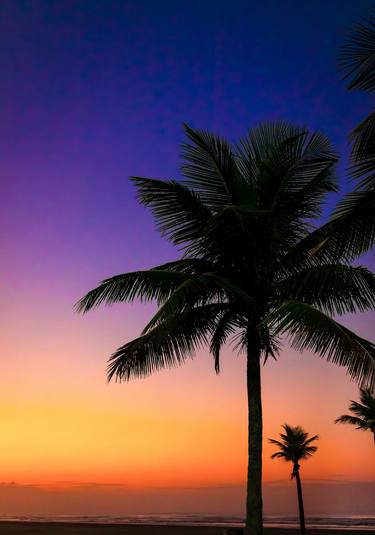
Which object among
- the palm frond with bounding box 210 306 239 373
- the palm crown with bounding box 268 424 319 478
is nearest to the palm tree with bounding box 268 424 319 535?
the palm crown with bounding box 268 424 319 478

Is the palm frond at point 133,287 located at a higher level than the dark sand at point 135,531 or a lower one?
higher

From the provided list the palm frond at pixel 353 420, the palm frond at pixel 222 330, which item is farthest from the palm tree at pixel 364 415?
the palm frond at pixel 222 330

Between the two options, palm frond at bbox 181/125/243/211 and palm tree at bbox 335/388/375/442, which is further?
palm tree at bbox 335/388/375/442

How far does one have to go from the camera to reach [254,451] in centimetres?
1069

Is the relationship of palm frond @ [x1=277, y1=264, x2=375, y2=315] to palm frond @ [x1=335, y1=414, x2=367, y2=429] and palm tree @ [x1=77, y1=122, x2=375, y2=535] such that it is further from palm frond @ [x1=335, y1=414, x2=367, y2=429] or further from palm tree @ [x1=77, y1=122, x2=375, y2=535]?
palm frond @ [x1=335, y1=414, x2=367, y2=429]

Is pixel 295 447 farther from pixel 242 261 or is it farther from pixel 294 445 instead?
pixel 242 261

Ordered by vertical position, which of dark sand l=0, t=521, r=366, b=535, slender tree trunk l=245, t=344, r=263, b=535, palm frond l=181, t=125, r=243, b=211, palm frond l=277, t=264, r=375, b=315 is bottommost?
dark sand l=0, t=521, r=366, b=535

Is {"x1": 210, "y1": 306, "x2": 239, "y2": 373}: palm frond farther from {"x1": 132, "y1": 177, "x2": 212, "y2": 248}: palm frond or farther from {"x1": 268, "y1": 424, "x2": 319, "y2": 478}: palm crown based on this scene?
{"x1": 268, "y1": 424, "x2": 319, "y2": 478}: palm crown

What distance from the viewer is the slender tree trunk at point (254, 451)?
1019 centimetres

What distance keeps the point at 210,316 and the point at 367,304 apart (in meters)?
3.36

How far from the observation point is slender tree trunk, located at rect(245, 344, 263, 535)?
10188 mm

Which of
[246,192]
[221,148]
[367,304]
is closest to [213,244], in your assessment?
[246,192]

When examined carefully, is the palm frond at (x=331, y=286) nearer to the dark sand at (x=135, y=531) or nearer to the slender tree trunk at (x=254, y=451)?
the slender tree trunk at (x=254, y=451)

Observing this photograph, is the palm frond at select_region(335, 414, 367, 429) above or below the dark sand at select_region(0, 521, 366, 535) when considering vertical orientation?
above
